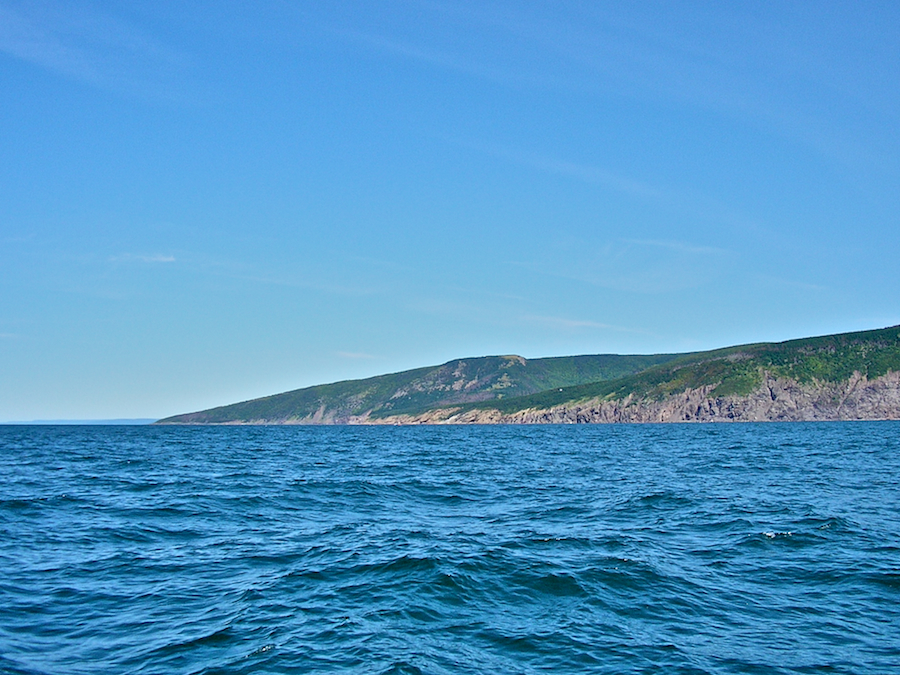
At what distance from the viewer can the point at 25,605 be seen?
19094 millimetres

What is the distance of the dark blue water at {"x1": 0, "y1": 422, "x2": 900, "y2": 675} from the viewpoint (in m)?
15.7

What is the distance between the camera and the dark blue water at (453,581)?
15656 mm

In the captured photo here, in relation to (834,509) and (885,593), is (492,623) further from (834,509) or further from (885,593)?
(834,509)

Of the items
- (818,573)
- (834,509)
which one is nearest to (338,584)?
(818,573)

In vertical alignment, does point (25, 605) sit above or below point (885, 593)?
above

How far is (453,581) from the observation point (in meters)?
21.4

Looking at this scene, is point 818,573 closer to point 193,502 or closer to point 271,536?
point 271,536

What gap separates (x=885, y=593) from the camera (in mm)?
20297

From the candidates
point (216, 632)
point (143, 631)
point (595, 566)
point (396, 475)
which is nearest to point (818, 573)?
point (595, 566)

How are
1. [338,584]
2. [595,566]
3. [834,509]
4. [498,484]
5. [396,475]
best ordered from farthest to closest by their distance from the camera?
[396,475], [498,484], [834,509], [595,566], [338,584]

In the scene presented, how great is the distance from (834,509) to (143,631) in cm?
3253

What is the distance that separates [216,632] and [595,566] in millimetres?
12651

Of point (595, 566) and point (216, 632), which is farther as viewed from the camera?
point (595, 566)

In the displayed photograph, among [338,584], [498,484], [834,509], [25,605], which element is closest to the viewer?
[25,605]
